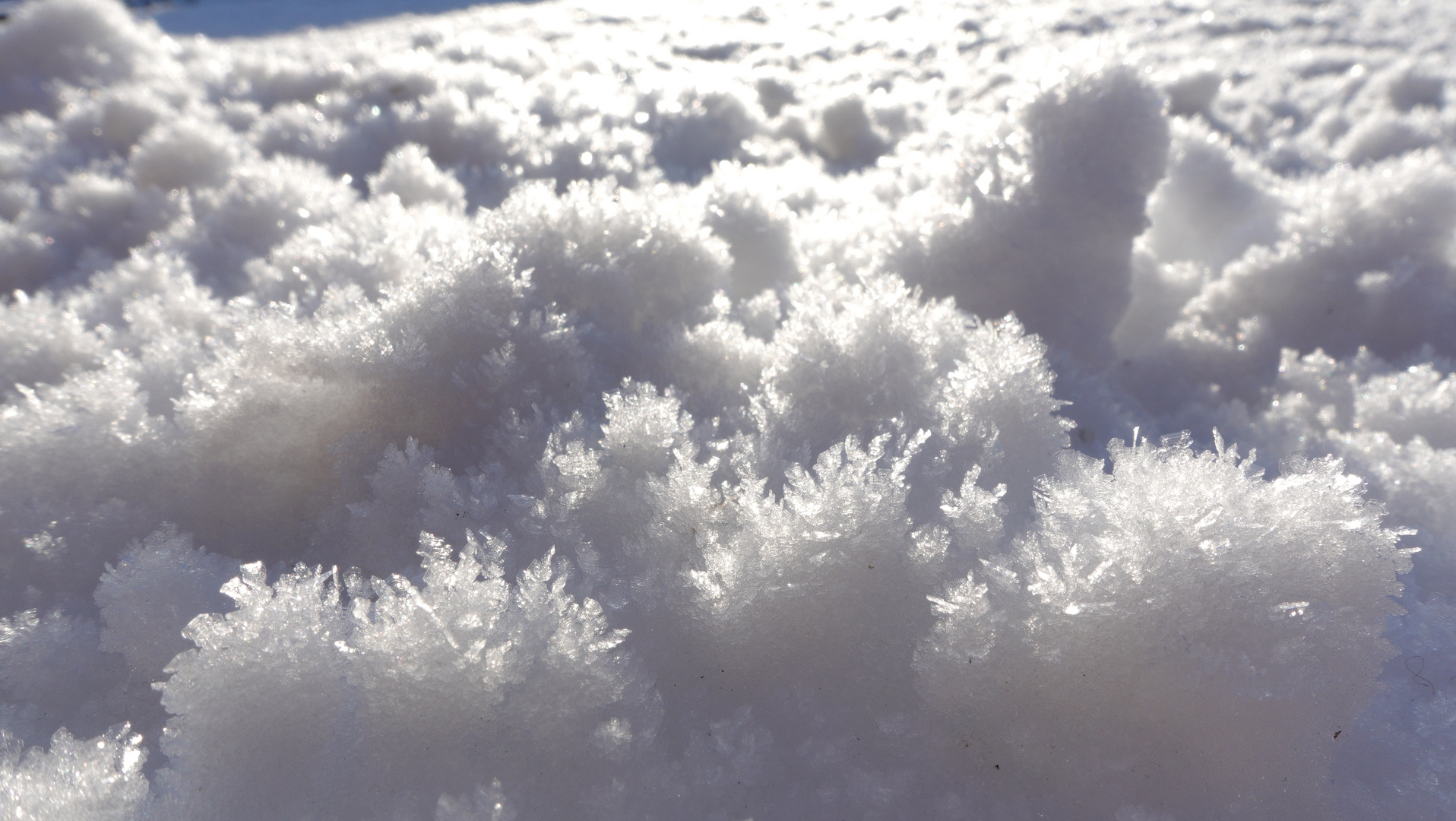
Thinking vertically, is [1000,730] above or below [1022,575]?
below

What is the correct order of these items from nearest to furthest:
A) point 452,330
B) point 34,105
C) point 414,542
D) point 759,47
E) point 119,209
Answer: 1. point 414,542
2. point 452,330
3. point 119,209
4. point 34,105
5. point 759,47

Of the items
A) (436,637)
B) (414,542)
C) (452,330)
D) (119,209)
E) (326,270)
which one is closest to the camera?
(436,637)

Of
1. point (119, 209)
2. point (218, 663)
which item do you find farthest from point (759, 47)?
point (218, 663)

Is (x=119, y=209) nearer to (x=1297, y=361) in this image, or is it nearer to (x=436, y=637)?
(x=436, y=637)

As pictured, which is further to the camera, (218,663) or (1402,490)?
(1402,490)

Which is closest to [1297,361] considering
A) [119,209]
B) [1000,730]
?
[1000,730]

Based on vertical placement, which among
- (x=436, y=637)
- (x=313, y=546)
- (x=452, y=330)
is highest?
(x=452, y=330)
